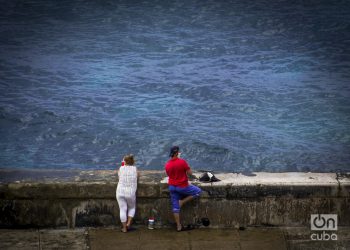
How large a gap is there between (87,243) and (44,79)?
1944cm

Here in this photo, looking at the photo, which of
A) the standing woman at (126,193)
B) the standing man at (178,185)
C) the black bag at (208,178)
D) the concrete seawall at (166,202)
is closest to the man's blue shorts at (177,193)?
the standing man at (178,185)

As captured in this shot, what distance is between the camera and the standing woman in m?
8.99

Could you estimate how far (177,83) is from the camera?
1069 inches

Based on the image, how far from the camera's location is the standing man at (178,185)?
9016mm

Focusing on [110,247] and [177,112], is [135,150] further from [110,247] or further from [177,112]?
[110,247]

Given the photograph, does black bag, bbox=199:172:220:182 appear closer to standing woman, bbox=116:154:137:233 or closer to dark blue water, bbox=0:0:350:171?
standing woman, bbox=116:154:137:233

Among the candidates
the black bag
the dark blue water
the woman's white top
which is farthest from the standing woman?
the dark blue water

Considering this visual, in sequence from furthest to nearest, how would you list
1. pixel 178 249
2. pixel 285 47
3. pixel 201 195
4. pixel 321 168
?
pixel 285 47 < pixel 321 168 < pixel 201 195 < pixel 178 249

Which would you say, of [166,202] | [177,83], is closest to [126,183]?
[166,202]

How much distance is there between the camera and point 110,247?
864cm

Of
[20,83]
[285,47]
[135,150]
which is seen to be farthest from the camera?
[285,47]

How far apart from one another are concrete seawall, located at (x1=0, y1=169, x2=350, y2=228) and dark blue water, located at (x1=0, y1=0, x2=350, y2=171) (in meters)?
9.59

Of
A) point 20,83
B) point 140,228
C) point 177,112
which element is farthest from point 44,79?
point 140,228

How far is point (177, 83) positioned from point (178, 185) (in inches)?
721
